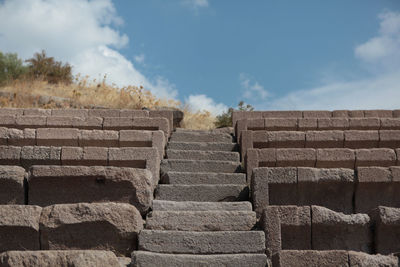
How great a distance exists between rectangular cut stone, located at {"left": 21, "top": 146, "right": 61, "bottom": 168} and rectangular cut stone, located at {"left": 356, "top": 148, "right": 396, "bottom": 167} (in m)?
5.08

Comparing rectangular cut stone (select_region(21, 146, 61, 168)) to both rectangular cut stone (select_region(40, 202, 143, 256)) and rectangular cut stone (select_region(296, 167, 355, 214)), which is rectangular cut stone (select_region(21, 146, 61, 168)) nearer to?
rectangular cut stone (select_region(40, 202, 143, 256))

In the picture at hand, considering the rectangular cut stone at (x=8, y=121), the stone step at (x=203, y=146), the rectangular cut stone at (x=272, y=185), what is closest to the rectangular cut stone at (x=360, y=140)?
the stone step at (x=203, y=146)

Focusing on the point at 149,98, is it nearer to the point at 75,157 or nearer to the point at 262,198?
the point at 75,157

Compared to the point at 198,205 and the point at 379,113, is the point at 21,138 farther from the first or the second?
the point at 379,113

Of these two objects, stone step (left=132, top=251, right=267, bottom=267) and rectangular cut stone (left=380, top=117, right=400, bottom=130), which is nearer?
stone step (left=132, top=251, right=267, bottom=267)

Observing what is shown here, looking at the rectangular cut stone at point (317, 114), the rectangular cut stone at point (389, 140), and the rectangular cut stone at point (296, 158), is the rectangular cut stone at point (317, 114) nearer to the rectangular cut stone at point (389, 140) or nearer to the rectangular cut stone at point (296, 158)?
the rectangular cut stone at point (389, 140)

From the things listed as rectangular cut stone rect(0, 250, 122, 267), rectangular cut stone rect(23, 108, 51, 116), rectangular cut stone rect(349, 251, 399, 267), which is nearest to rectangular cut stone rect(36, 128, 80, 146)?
rectangular cut stone rect(23, 108, 51, 116)

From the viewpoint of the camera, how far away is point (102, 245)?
6016 millimetres

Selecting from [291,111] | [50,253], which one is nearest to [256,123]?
[291,111]

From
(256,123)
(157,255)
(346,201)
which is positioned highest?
(256,123)

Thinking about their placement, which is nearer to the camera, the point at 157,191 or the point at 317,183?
the point at 317,183

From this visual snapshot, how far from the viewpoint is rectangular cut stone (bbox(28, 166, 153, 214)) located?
263 inches

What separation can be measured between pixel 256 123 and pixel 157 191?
3775 millimetres

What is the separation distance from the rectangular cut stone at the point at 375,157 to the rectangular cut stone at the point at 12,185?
17.7 ft
